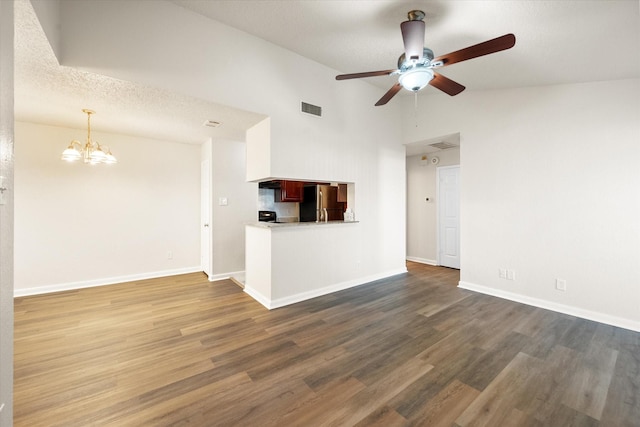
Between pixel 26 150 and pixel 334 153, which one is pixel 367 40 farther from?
pixel 26 150

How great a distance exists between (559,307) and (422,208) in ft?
10.3

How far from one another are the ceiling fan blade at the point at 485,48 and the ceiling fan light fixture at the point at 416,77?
138 mm

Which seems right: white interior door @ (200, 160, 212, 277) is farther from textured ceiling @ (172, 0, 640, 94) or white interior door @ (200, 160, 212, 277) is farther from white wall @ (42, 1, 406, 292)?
textured ceiling @ (172, 0, 640, 94)

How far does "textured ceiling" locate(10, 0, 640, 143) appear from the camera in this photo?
A: 210 centimetres

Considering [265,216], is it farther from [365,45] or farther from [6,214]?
[6,214]

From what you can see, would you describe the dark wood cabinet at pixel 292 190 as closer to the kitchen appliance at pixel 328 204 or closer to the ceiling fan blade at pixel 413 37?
the kitchen appliance at pixel 328 204

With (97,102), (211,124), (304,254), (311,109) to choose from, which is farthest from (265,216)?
(97,102)

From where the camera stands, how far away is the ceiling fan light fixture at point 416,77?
2.27 m

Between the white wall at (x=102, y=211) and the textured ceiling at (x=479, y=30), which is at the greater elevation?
the textured ceiling at (x=479, y=30)

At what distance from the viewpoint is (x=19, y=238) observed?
3672mm

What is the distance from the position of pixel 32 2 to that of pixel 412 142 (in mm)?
4706

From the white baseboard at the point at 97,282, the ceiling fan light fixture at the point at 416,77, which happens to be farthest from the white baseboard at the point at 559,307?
the white baseboard at the point at 97,282

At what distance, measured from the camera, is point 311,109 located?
11.9 feet

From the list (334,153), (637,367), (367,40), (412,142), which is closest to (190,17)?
(367,40)
